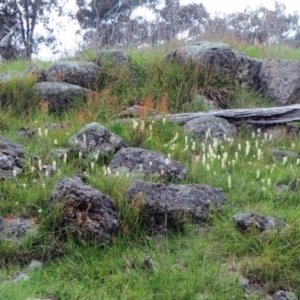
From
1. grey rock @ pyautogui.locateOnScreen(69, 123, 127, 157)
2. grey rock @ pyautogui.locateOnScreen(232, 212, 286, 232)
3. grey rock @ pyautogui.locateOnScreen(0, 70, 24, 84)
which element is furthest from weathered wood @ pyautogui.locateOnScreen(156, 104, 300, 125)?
grey rock @ pyautogui.locateOnScreen(232, 212, 286, 232)

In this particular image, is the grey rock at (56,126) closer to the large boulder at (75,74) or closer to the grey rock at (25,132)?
the grey rock at (25,132)

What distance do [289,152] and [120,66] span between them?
3.48 m

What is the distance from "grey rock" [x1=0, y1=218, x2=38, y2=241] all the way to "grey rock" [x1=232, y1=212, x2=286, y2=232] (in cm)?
162

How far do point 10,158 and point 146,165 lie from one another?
1367 millimetres

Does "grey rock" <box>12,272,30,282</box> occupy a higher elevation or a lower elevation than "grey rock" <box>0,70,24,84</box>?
lower

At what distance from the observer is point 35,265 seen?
402 cm

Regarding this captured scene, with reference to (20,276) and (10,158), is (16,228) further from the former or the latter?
(10,158)

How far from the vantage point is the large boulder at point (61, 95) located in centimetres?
778

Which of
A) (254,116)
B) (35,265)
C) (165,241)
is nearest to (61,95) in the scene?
(254,116)

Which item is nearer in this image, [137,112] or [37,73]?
[137,112]

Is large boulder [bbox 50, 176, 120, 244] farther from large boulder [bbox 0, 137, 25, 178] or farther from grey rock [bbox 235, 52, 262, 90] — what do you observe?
grey rock [bbox 235, 52, 262, 90]

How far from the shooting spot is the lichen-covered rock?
5324 mm

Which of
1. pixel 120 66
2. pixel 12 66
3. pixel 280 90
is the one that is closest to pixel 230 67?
pixel 280 90

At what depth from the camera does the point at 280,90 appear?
28.0ft
